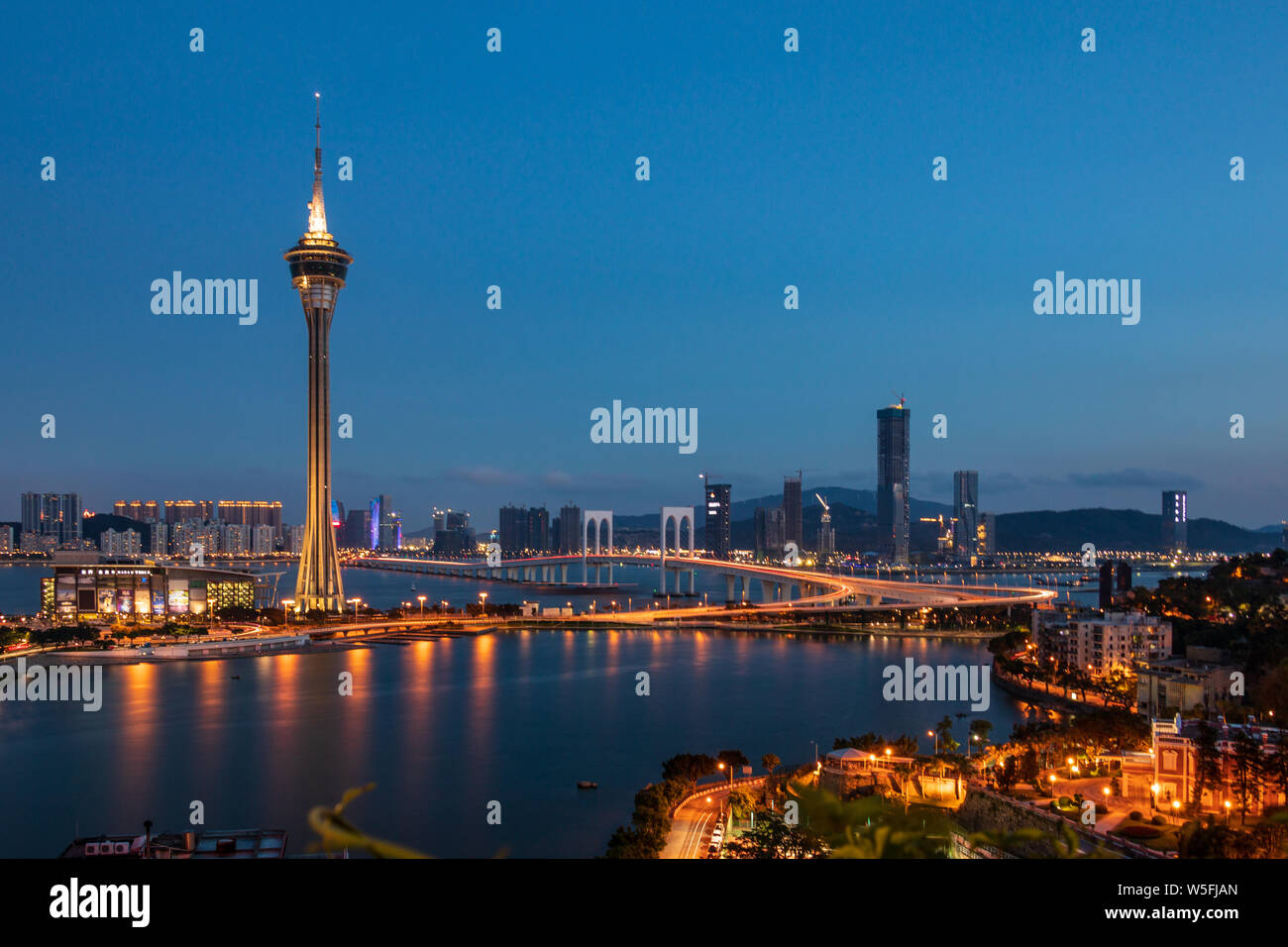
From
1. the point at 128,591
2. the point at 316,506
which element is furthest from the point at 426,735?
the point at 128,591

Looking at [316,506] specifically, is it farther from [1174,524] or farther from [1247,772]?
[1174,524]

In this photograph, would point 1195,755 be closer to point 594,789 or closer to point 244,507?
point 594,789

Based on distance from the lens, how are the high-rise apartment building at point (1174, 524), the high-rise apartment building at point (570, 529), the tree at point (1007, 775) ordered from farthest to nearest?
the high-rise apartment building at point (570, 529) → the high-rise apartment building at point (1174, 524) → the tree at point (1007, 775)

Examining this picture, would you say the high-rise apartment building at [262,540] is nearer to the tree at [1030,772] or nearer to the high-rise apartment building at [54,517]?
the high-rise apartment building at [54,517]

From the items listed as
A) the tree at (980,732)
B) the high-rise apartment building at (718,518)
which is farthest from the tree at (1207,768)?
the high-rise apartment building at (718,518)
